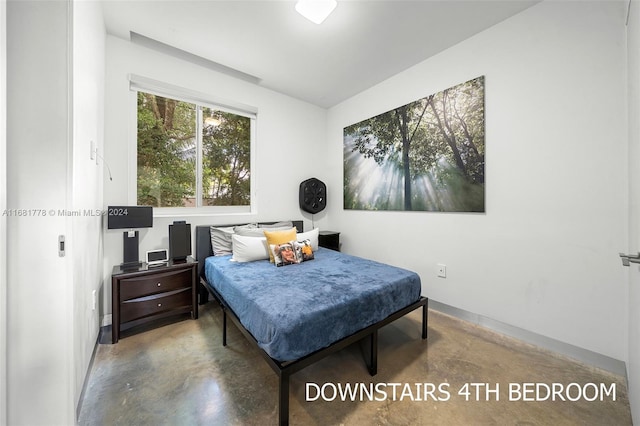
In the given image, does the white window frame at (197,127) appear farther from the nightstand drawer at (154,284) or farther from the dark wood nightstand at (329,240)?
the dark wood nightstand at (329,240)

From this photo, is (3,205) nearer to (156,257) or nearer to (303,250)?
(156,257)

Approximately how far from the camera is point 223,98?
303 centimetres

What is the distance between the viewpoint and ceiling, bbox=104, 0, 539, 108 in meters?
2.02

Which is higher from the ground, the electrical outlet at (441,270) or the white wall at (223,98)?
the white wall at (223,98)

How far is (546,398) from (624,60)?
2.28m

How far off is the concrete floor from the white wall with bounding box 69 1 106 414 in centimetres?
28

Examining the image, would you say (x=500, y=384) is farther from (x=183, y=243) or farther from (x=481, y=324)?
(x=183, y=243)

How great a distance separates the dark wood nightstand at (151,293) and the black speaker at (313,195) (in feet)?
5.85

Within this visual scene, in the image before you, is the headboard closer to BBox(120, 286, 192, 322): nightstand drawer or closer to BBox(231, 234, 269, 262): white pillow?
BBox(120, 286, 192, 322): nightstand drawer

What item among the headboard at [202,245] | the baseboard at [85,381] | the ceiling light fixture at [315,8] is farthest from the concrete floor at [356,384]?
the ceiling light fixture at [315,8]

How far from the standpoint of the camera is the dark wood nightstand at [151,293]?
6.84 feet

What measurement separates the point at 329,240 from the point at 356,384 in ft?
7.16

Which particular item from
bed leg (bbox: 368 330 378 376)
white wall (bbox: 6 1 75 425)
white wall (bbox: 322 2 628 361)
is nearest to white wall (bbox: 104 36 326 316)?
white wall (bbox: 6 1 75 425)

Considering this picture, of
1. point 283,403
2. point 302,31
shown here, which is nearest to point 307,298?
point 283,403
